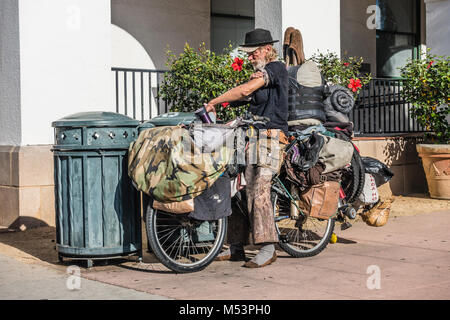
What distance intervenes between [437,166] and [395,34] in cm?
555

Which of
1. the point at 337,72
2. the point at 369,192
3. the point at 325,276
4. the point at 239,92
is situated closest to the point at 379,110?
the point at 337,72

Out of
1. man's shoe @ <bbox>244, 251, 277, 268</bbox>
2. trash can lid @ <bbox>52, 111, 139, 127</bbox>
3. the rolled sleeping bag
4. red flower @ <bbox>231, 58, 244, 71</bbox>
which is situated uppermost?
red flower @ <bbox>231, 58, 244, 71</bbox>

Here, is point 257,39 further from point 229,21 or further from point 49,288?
point 229,21

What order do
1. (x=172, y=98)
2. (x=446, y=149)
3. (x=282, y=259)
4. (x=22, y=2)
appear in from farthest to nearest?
(x=446, y=149)
(x=172, y=98)
(x=22, y=2)
(x=282, y=259)

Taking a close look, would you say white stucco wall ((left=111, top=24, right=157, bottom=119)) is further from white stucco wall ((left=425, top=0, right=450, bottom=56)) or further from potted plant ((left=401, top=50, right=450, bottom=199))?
white stucco wall ((left=425, top=0, right=450, bottom=56))

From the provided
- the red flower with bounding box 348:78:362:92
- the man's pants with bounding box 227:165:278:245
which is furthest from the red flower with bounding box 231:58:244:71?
the man's pants with bounding box 227:165:278:245

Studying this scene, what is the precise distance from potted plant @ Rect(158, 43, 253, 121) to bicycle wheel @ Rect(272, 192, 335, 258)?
2.38 meters

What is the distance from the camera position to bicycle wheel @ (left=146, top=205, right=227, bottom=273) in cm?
558

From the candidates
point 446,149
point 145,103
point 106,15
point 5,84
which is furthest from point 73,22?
point 446,149

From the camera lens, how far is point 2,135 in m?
8.52

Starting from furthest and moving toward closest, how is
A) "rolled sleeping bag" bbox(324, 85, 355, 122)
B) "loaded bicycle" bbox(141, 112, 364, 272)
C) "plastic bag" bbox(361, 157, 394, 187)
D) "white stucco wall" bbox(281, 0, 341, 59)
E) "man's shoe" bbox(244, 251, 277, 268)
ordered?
"white stucco wall" bbox(281, 0, 341, 59), "plastic bag" bbox(361, 157, 394, 187), "rolled sleeping bag" bbox(324, 85, 355, 122), "man's shoe" bbox(244, 251, 277, 268), "loaded bicycle" bbox(141, 112, 364, 272)

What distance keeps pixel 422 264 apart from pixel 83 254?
301 centimetres

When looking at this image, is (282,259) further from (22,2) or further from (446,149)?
(446,149)

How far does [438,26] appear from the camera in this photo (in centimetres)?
1193
